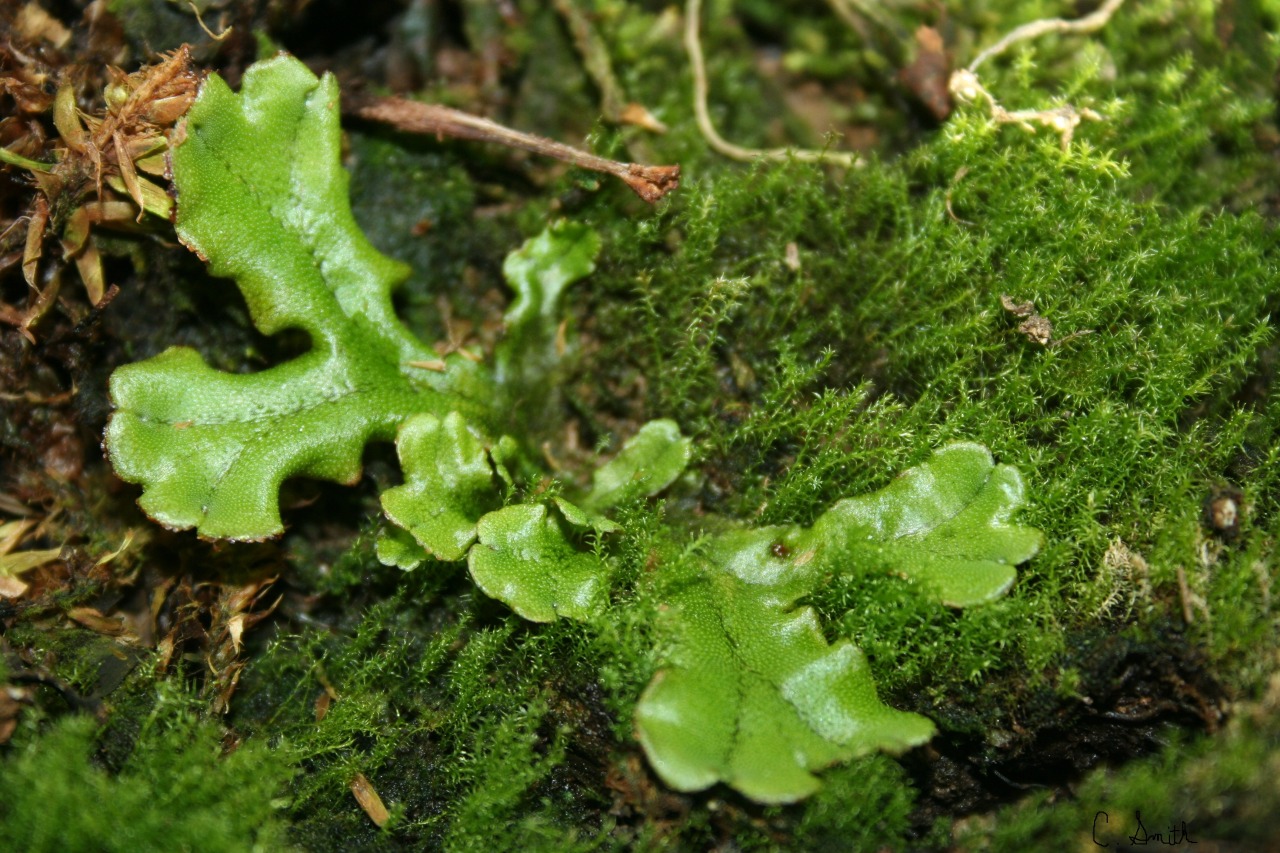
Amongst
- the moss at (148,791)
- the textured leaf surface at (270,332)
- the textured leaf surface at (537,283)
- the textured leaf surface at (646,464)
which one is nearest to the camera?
the moss at (148,791)

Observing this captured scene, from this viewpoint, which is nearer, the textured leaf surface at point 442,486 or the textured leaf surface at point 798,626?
the textured leaf surface at point 798,626

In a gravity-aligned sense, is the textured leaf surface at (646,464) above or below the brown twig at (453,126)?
below

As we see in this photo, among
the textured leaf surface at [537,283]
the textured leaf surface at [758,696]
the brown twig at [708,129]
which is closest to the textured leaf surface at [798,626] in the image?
the textured leaf surface at [758,696]

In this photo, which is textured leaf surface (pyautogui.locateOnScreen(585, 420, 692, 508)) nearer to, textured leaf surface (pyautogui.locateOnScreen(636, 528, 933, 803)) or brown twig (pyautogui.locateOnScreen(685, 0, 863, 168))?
textured leaf surface (pyautogui.locateOnScreen(636, 528, 933, 803))

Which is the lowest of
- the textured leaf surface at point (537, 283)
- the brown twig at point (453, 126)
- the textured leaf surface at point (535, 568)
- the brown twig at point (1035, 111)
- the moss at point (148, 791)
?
the moss at point (148, 791)

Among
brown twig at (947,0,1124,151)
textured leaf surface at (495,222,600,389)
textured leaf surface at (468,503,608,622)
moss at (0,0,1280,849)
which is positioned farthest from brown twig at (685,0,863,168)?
textured leaf surface at (468,503,608,622)

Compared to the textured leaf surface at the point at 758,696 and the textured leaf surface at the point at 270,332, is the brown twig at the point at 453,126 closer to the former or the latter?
the textured leaf surface at the point at 270,332

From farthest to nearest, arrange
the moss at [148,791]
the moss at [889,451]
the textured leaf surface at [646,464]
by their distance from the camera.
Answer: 1. the textured leaf surface at [646,464]
2. the moss at [889,451]
3. the moss at [148,791]
